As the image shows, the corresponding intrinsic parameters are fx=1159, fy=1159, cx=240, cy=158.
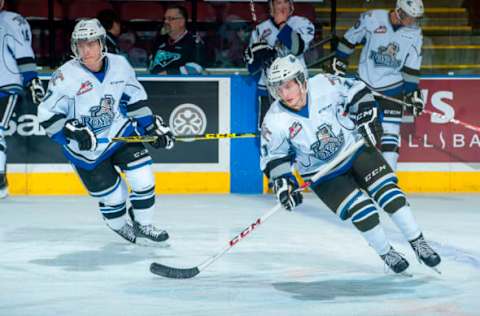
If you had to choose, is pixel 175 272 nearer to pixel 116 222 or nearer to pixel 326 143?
pixel 326 143

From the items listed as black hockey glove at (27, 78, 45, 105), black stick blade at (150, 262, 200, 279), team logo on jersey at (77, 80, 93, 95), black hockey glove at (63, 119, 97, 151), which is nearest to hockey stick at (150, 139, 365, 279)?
black stick blade at (150, 262, 200, 279)

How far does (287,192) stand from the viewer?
15.2 feet

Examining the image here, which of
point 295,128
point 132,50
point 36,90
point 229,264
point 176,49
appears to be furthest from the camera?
point 132,50

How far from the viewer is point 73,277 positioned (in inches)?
193

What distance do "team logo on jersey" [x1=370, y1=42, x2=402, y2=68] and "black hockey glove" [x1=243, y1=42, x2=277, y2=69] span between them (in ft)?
2.14

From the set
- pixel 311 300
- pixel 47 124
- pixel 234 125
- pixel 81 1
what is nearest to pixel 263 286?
pixel 311 300

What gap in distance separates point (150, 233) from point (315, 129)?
1337 mm

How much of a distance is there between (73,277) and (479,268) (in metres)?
1.77

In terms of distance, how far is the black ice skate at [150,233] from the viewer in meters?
5.72

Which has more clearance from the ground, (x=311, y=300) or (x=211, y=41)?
(x=211, y=41)

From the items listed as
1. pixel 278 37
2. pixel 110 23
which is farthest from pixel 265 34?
pixel 110 23

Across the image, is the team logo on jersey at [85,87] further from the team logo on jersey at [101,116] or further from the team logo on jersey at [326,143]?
the team logo on jersey at [326,143]

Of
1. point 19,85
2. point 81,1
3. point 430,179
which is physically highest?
point 81,1

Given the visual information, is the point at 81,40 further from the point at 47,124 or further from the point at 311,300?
the point at 311,300
